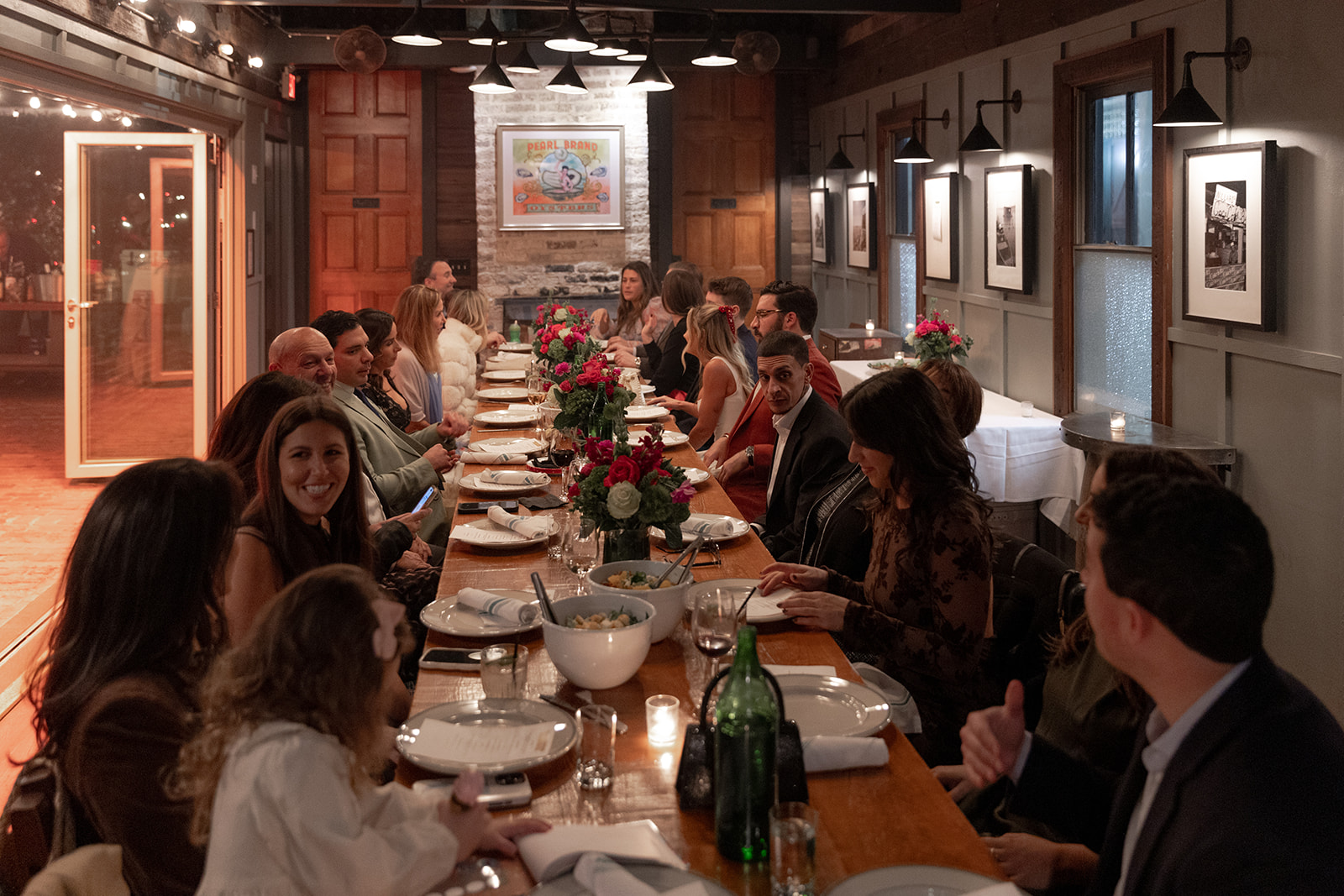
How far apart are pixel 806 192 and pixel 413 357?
6933 millimetres

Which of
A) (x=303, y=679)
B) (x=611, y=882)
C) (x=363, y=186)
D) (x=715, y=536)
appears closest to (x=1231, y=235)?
(x=715, y=536)

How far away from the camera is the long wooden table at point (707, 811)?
1518 mm

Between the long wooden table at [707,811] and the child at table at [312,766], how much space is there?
0.17 meters

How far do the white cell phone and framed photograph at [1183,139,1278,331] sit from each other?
3695 mm

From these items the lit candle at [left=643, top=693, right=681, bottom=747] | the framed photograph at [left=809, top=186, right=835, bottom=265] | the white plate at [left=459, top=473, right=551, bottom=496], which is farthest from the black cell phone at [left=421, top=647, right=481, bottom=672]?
the framed photograph at [left=809, top=186, right=835, bottom=265]

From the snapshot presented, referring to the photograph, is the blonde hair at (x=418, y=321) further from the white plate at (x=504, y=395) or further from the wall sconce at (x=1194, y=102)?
the wall sconce at (x=1194, y=102)

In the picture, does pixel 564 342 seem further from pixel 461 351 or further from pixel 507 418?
pixel 461 351

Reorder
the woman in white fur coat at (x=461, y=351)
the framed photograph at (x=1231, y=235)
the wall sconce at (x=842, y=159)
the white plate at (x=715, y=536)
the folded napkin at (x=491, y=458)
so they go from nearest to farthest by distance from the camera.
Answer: the white plate at (x=715, y=536) → the framed photograph at (x=1231, y=235) → the folded napkin at (x=491, y=458) → the woman in white fur coat at (x=461, y=351) → the wall sconce at (x=842, y=159)

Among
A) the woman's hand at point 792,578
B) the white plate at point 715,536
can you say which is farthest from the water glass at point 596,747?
the white plate at point 715,536

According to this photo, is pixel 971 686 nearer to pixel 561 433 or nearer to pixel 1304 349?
pixel 561 433

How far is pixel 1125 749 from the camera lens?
1.93 metres

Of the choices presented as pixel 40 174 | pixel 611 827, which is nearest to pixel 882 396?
pixel 611 827

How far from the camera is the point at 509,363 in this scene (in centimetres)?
816

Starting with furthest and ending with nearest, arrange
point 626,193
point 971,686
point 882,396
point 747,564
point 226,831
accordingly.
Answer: point 626,193 → point 747,564 → point 882,396 → point 971,686 → point 226,831
